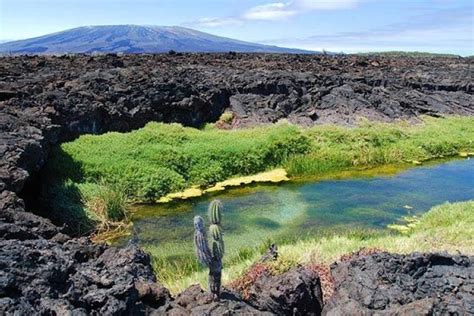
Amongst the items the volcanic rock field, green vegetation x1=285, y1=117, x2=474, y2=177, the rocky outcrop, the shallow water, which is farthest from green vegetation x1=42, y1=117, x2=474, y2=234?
the rocky outcrop

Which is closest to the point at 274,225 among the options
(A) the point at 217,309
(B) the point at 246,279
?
(B) the point at 246,279

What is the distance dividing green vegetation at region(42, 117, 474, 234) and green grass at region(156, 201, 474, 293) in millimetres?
6072

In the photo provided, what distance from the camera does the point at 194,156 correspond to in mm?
34906

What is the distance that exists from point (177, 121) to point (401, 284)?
1318 inches

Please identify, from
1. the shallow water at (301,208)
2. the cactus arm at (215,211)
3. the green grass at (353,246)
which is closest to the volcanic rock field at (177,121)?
the cactus arm at (215,211)

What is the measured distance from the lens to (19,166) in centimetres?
2233

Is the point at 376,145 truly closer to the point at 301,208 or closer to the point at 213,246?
the point at 301,208

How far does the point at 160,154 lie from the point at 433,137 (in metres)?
22.8

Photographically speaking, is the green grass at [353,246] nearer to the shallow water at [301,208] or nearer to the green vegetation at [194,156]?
the shallow water at [301,208]

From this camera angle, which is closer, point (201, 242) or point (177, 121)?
point (201, 242)

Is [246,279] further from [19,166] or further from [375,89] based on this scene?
[375,89]

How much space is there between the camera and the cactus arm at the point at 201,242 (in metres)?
10.6

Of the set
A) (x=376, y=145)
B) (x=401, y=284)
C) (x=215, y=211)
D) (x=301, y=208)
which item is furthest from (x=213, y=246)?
(x=376, y=145)

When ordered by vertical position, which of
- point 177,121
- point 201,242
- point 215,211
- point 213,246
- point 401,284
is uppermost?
point 215,211
